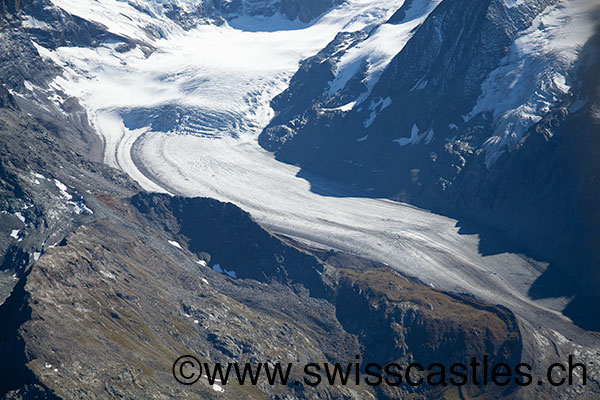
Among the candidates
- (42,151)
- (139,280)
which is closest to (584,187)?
(139,280)

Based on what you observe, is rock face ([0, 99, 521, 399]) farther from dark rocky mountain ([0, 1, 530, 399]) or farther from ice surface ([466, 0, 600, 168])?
ice surface ([466, 0, 600, 168])

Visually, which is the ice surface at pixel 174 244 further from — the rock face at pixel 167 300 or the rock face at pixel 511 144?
the rock face at pixel 511 144

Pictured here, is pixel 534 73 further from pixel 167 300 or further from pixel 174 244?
pixel 167 300

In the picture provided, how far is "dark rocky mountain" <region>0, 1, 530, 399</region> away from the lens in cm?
8344

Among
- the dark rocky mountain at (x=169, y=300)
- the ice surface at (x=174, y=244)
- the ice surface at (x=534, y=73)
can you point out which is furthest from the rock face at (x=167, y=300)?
the ice surface at (x=534, y=73)

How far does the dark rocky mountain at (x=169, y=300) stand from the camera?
83.4m

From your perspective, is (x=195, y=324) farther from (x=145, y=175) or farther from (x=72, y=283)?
(x=145, y=175)

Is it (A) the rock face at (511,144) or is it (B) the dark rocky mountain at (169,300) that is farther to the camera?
(A) the rock face at (511,144)

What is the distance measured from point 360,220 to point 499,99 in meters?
48.6

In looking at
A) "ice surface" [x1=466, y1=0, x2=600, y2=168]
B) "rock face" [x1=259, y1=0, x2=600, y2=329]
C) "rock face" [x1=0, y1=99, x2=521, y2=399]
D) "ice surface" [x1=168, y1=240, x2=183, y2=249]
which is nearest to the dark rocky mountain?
"rock face" [x1=0, y1=99, x2=521, y2=399]

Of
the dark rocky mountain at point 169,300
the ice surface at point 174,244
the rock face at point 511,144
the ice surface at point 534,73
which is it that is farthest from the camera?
the ice surface at point 534,73

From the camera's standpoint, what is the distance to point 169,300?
11081cm

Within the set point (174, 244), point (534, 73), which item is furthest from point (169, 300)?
point (534, 73)

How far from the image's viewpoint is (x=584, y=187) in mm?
148750
